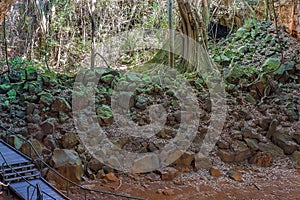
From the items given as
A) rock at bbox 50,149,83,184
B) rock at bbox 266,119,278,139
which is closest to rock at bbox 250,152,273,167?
rock at bbox 266,119,278,139

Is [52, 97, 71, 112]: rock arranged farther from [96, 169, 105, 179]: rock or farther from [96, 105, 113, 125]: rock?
[96, 169, 105, 179]: rock

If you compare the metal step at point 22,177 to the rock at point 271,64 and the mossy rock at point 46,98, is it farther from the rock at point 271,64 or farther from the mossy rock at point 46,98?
the rock at point 271,64

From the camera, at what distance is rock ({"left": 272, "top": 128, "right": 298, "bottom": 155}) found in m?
8.77

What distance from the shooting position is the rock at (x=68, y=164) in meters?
7.01

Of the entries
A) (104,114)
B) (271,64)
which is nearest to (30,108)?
(104,114)

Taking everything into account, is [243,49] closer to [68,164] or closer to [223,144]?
[223,144]

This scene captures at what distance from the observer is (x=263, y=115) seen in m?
9.88

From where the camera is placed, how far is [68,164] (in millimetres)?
7031

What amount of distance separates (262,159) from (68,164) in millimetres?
4582

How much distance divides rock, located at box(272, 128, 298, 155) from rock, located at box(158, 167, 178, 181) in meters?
3.03

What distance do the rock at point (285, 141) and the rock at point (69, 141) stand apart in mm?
5047

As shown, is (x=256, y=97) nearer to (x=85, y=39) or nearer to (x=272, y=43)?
(x=272, y=43)

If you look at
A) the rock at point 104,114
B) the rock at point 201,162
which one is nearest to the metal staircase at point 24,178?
the rock at point 104,114

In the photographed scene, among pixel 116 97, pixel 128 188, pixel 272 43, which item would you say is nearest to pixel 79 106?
pixel 116 97
